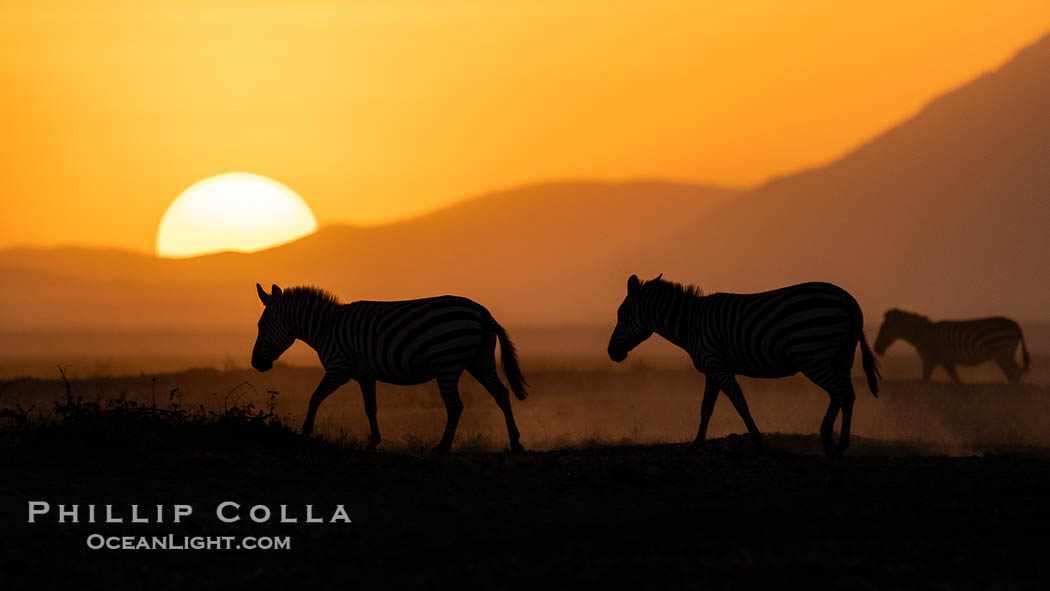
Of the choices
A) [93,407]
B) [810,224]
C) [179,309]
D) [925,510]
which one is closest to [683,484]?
[925,510]

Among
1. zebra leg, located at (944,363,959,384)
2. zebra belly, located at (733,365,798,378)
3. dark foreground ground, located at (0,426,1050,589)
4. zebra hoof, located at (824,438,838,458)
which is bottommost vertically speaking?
dark foreground ground, located at (0,426,1050,589)

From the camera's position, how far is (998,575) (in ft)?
31.8

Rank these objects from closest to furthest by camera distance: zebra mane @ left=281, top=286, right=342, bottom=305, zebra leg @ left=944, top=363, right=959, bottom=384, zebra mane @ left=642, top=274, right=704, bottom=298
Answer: zebra mane @ left=642, top=274, right=704, bottom=298 < zebra mane @ left=281, top=286, right=342, bottom=305 < zebra leg @ left=944, top=363, right=959, bottom=384

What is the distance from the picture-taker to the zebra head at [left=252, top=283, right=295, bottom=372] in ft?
65.5

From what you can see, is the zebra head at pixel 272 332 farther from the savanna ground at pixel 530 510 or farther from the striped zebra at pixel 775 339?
the striped zebra at pixel 775 339

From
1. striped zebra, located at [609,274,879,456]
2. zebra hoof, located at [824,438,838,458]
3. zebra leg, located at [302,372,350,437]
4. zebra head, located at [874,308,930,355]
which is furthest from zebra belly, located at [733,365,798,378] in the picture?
zebra head, located at [874,308,930,355]

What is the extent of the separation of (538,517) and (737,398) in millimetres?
5777

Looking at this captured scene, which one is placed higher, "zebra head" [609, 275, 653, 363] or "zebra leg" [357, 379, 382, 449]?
"zebra head" [609, 275, 653, 363]

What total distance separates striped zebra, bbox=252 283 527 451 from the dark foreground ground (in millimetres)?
1906

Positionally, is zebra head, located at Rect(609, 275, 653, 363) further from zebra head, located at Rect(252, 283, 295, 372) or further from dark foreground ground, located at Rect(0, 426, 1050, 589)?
zebra head, located at Rect(252, 283, 295, 372)

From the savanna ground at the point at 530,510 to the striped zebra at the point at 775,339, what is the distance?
89 cm

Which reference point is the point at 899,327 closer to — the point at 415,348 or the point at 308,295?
the point at 308,295

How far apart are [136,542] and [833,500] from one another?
20.6 feet

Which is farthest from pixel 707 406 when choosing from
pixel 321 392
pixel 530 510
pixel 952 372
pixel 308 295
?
pixel 952 372
